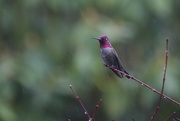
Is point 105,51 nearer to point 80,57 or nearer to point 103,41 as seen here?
point 103,41

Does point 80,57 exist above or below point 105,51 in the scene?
above

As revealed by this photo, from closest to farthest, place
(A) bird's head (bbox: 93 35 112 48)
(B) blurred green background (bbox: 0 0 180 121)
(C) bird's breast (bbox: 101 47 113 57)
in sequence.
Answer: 1. (A) bird's head (bbox: 93 35 112 48)
2. (C) bird's breast (bbox: 101 47 113 57)
3. (B) blurred green background (bbox: 0 0 180 121)

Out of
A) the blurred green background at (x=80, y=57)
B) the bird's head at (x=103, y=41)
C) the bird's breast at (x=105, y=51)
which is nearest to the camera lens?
the bird's head at (x=103, y=41)

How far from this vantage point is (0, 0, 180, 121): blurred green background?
6.60 meters

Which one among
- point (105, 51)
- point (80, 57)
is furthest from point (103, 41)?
point (80, 57)

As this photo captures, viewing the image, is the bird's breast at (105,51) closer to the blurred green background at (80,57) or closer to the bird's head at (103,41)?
the bird's head at (103,41)

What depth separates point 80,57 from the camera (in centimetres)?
645

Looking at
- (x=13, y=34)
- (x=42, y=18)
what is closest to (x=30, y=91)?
(x=13, y=34)

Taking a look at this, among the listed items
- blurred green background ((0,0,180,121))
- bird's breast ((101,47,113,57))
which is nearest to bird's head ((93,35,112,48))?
bird's breast ((101,47,113,57))

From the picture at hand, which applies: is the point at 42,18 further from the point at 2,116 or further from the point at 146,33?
the point at 2,116

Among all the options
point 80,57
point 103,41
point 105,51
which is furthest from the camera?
point 80,57

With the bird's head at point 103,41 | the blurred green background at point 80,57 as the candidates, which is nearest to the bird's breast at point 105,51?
the bird's head at point 103,41

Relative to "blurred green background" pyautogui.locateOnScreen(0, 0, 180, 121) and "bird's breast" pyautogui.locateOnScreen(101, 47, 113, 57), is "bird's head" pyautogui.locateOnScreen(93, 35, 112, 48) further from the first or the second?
"blurred green background" pyautogui.locateOnScreen(0, 0, 180, 121)

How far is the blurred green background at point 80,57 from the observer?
21.7 feet
